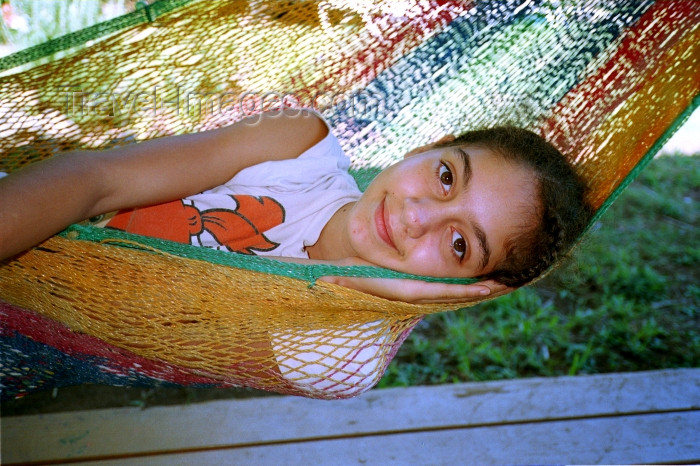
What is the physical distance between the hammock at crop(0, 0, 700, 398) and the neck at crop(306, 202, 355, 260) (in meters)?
0.24

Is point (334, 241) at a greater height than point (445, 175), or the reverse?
point (445, 175)

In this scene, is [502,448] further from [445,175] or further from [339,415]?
[445,175]

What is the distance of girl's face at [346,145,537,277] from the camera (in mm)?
1113

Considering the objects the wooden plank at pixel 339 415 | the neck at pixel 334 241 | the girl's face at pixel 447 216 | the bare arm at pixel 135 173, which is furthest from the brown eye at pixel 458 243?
the wooden plank at pixel 339 415

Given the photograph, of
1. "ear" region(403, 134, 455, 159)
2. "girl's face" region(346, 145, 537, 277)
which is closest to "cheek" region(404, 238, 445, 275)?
"girl's face" region(346, 145, 537, 277)

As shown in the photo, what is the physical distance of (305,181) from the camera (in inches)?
52.2

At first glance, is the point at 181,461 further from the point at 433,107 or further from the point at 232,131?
the point at 433,107

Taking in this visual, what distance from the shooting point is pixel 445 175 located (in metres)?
1.17

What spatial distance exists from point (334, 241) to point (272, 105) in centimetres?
44

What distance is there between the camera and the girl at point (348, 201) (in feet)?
3.44

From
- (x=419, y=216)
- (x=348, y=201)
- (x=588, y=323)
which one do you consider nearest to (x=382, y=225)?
(x=419, y=216)

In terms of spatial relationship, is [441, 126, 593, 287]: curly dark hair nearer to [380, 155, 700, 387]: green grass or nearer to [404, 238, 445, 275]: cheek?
[404, 238, 445, 275]: cheek

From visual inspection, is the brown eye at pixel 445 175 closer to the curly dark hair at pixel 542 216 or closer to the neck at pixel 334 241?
the curly dark hair at pixel 542 216

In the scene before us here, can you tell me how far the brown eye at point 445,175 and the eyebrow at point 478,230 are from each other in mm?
28
